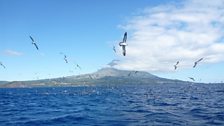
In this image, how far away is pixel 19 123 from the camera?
43.5m

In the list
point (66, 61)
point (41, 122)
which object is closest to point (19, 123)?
point (41, 122)

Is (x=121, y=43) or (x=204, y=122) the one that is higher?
(x=121, y=43)

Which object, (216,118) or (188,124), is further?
(216,118)

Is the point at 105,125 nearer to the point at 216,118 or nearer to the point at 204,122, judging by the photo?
the point at 204,122

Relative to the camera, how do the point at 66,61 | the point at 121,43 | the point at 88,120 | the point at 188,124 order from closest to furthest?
the point at 121,43, the point at 188,124, the point at 88,120, the point at 66,61

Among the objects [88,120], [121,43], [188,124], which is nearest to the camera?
[121,43]

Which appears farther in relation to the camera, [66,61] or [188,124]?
[66,61]

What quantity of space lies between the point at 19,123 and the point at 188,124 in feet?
67.8

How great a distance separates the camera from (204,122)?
40.9m

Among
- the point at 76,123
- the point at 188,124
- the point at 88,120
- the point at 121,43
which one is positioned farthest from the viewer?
the point at 88,120

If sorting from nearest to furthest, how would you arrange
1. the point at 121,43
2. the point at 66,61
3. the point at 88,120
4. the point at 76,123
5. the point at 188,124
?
the point at 121,43, the point at 188,124, the point at 76,123, the point at 88,120, the point at 66,61

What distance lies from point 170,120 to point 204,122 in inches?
163

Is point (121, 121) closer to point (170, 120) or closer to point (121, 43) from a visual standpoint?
point (170, 120)

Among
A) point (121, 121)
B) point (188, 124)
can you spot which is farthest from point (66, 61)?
point (188, 124)
